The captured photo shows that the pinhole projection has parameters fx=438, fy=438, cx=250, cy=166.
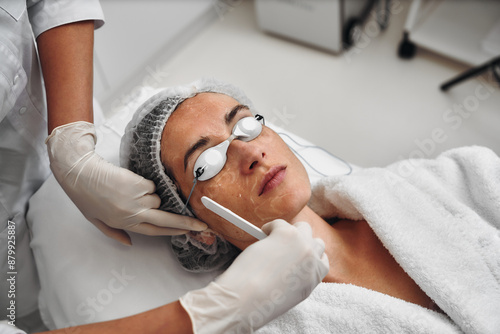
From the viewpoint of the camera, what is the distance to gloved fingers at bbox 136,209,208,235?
48.1 inches

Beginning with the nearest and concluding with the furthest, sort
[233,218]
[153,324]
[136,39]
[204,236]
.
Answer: [153,324], [233,218], [204,236], [136,39]

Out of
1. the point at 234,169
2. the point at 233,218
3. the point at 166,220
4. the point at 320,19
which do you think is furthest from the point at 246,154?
the point at 320,19

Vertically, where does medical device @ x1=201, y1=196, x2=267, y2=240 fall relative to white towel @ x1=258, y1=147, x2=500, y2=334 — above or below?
above

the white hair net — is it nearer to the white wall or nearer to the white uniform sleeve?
the white uniform sleeve

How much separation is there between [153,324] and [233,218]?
298mm

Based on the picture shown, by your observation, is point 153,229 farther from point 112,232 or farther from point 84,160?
point 84,160

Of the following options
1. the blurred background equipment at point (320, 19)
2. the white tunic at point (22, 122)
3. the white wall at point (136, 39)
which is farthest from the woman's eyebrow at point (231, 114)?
the blurred background equipment at point (320, 19)

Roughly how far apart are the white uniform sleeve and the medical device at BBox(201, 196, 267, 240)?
0.69 meters

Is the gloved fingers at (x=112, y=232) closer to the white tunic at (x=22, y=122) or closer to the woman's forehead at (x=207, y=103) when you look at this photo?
the white tunic at (x=22, y=122)

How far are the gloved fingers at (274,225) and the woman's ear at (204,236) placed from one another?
0.25m

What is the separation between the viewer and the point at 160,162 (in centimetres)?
126

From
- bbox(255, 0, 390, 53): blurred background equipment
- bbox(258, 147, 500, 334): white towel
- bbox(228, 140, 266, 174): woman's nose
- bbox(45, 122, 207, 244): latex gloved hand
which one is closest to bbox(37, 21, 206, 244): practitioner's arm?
bbox(45, 122, 207, 244): latex gloved hand

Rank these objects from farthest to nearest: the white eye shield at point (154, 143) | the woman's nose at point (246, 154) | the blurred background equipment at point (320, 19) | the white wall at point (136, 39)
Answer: the blurred background equipment at point (320, 19)
the white wall at point (136, 39)
the white eye shield at point (154, 143)
the woman's nose at point (246, 154)

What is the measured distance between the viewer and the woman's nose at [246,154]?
3.80ft
